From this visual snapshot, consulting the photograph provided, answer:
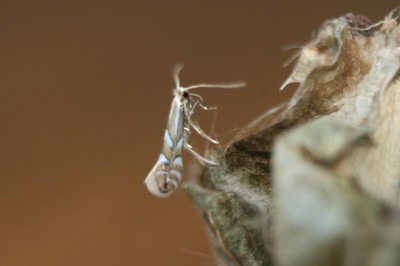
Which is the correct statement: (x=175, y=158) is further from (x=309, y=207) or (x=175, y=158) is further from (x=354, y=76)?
(x=309, y=207)

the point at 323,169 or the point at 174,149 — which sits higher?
the point at 174,149

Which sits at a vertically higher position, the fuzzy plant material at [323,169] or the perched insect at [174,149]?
the perched insect at [174,149]

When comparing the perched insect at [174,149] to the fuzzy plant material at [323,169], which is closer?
the fuzzy plant material at [323,169]

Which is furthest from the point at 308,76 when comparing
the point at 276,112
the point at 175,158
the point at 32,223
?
the point at 32,223

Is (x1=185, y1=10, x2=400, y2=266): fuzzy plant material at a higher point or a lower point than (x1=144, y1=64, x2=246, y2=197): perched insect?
lower

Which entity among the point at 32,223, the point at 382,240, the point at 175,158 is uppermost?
the point at 32,223

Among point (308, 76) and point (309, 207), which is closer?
point (309, 207)

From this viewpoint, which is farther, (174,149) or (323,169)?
(174,149)

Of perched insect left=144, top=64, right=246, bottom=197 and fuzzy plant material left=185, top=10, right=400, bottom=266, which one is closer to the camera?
fuzzy plant material left=185, top=10, right=400, bottom=266
